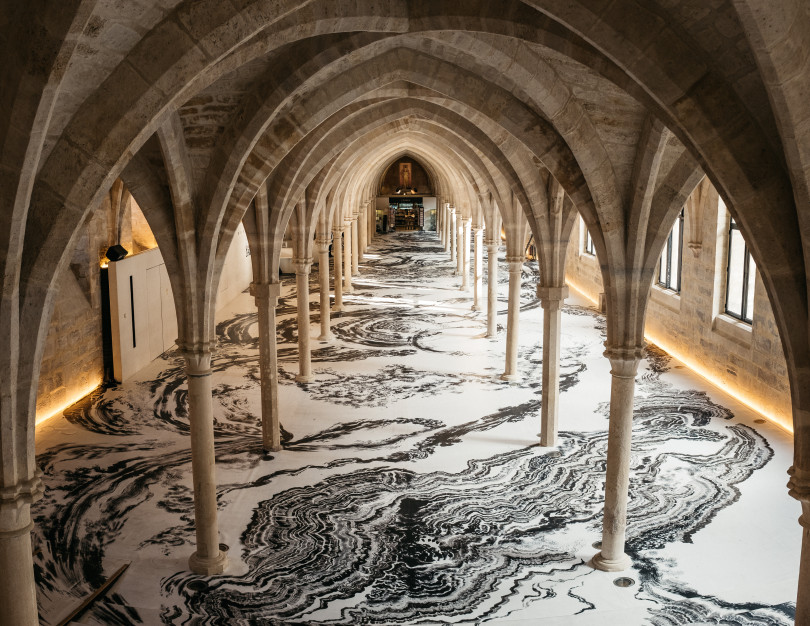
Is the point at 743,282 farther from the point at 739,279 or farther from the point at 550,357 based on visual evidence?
the point at 550,357

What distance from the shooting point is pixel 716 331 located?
48.0ft

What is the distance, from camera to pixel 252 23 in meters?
4.90

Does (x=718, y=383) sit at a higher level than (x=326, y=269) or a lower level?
lower

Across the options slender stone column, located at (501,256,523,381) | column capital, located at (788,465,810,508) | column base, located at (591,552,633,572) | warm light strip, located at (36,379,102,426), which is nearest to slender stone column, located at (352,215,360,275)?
slender stone column, located at (501,256,523,381)

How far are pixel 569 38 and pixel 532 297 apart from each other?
687 inches

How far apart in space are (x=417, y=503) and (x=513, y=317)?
5.32 meters

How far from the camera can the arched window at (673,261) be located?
55.7ft

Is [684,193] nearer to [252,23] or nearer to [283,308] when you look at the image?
[252,23]

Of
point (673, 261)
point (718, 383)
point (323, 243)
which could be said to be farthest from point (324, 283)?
point (718, 383)

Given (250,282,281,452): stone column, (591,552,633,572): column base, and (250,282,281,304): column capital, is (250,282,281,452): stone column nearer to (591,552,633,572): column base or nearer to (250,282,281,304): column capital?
(250,282,281,304): column capital

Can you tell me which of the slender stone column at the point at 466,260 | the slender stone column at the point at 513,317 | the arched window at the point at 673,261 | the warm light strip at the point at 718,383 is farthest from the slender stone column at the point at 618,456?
the slender stone column at the point at 466,260

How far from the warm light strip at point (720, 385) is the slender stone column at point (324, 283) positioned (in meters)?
7.11

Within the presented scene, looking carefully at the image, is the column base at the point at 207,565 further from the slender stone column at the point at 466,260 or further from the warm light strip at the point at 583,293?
the slender stone column at the point at 466,260

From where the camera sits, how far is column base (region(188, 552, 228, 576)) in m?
8.12
